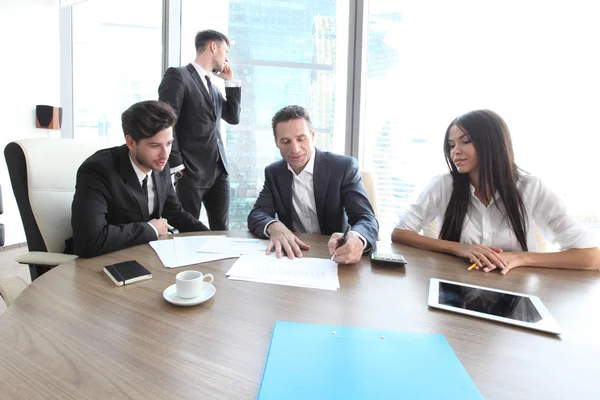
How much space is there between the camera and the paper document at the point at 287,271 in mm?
975

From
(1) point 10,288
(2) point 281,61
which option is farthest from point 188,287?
(2) point 281,61

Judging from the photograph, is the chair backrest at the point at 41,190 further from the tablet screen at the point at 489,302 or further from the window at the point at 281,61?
the window at the point at 281,61

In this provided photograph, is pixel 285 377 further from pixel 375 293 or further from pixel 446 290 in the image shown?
pixel 446 290

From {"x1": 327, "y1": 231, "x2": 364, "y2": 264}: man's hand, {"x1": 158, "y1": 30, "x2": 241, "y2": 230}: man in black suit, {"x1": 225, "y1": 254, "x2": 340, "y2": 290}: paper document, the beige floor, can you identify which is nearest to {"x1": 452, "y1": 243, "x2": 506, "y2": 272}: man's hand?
{"x1": 327, "y1": 231, "x2": 364, "y2": 264}: man's hand

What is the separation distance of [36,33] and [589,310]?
4.69 metres

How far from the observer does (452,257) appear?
1268 mm

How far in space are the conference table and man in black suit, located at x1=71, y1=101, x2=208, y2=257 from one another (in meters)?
0.14

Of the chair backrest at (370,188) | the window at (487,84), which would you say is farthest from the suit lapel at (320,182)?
the window at (487,84)

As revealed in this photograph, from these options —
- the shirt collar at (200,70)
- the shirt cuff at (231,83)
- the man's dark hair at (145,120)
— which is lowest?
the man's dark hair at (145,120)

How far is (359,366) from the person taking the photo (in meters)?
0.60

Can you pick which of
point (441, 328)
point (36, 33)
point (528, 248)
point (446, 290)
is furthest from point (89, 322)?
point (36, 33)

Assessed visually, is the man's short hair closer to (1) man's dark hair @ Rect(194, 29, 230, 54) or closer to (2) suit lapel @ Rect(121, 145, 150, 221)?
(2) suit lapel @ Rect(121, 145, 150, 221)

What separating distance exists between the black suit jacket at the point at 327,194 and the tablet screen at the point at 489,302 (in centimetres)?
70

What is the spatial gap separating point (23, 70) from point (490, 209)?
13.8ft
